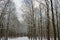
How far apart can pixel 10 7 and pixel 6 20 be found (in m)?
2.19

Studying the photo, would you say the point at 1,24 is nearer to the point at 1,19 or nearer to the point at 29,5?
the point at 1,19

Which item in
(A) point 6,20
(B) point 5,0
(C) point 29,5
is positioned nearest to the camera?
(B) point 5,0

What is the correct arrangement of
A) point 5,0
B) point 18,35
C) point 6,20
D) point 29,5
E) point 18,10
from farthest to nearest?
1. point 18,35
2. point 18,10
3. point 6,20
4. point 29,5
5. point 5,0

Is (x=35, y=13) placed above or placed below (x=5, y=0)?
below

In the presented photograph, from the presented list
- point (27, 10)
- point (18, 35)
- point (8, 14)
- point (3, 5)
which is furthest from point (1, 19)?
point (18, 35)

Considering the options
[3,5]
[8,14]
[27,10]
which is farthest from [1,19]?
[27,10]

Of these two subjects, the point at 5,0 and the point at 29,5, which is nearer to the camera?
the point at 5,0

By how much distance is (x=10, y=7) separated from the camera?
51.1 feet

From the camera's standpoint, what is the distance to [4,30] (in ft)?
57.2

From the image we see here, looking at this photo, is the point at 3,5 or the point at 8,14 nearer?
the point at 3,5

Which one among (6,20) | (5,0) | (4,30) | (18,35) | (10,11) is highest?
(5,0)

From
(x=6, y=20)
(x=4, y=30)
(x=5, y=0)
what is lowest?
(x=4, y=30)

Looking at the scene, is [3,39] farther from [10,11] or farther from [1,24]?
[10,11]

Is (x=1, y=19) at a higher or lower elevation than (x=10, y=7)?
lower
